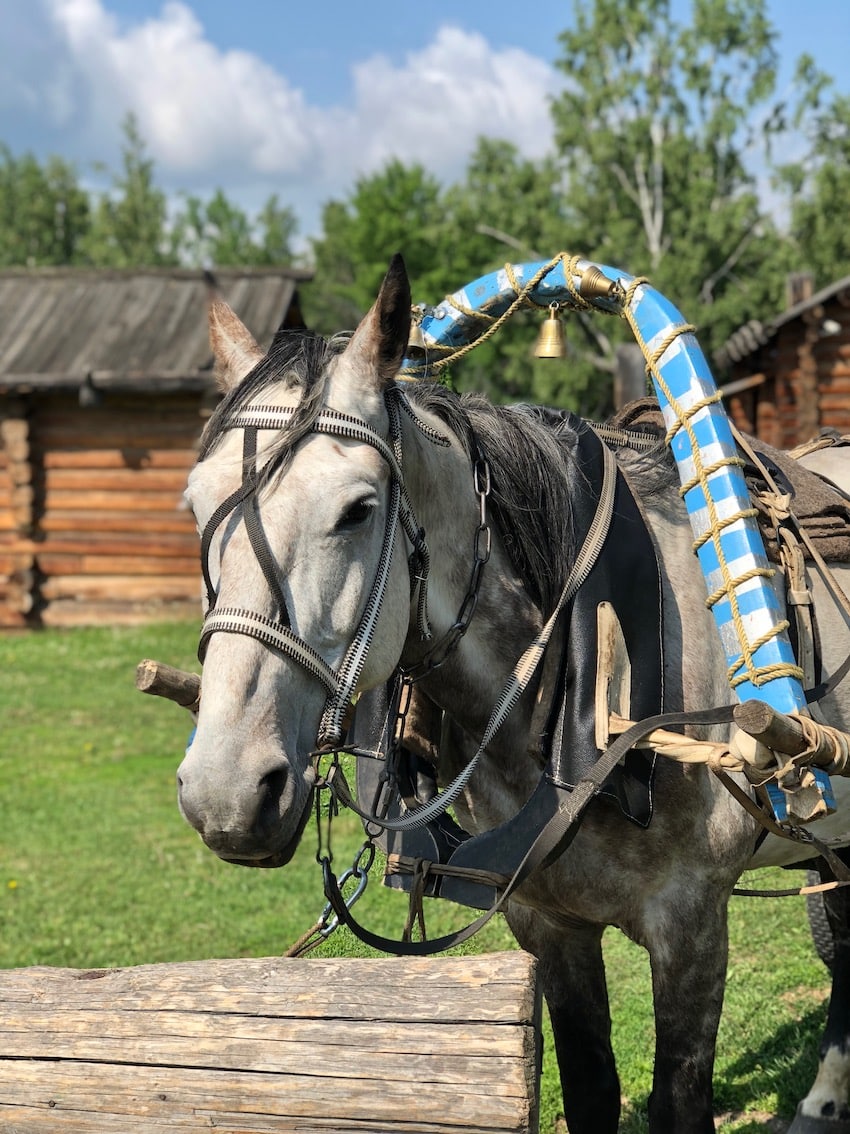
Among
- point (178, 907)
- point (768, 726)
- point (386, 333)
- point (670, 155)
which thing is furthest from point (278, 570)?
point (670, 155)

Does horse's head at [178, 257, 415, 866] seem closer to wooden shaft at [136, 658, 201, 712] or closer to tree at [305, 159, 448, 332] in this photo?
wooden shaft at [136, 658, 201, 712]

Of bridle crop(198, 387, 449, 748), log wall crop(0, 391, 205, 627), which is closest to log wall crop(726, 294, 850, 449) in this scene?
log wall crop(0, 391, 205, 627)

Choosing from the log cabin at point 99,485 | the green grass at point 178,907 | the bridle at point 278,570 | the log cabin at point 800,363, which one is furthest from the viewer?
the log cabin at point 800,363

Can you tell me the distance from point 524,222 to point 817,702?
3163 centimetres

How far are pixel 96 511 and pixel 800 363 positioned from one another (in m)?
10.5

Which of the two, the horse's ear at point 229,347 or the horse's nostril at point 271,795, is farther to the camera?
the horse's ear at point 229,347

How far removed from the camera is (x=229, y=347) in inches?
94.0

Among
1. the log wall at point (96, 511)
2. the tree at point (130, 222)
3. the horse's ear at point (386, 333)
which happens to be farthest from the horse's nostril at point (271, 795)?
the tree at point (130, 222)

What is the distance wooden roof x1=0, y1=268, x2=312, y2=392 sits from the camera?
1323cm

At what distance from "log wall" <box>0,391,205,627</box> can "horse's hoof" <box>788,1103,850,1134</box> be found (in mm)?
10994

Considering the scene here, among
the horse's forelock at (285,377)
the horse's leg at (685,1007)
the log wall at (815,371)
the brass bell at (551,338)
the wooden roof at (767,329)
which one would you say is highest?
the wooden roof at (767,329)

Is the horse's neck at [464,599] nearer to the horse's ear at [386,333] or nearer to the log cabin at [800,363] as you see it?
the horse's ear at [386,333]

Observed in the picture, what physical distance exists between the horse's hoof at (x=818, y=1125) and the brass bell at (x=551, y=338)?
2373 mm

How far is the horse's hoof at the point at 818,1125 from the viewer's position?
129 inches
